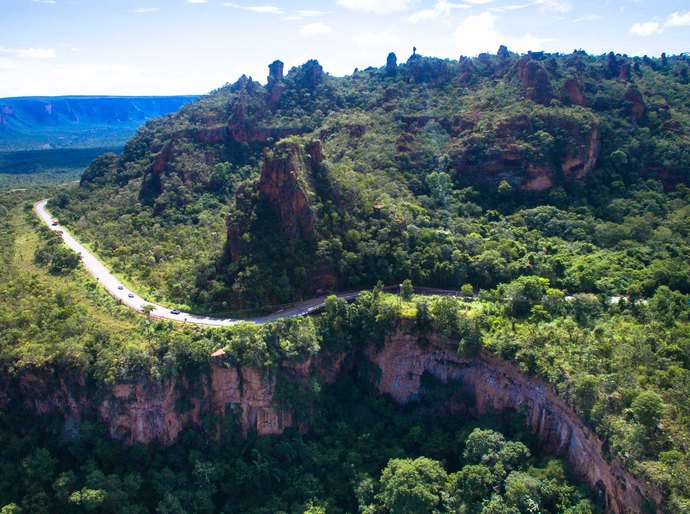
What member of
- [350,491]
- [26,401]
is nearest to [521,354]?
[350,491]

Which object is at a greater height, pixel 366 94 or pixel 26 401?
pixel 366 94

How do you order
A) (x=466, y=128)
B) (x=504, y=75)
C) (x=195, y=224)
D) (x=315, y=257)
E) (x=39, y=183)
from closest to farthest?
(x=315, y=257)
(x=195, y=224)
(x=466, y=128)
(x=504, y=75)
(x=39, y=183)

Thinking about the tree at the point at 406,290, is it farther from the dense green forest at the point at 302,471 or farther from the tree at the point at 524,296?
the dense green forest at the point at 302,471

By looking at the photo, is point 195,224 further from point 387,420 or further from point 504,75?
point 504,75

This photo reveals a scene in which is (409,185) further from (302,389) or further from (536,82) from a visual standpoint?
(302,389)

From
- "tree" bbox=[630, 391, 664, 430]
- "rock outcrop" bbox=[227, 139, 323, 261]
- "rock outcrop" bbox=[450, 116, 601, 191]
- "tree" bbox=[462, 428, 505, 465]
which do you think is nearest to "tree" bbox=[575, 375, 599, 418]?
"tree" bbox=[630, 391, 664, 430]

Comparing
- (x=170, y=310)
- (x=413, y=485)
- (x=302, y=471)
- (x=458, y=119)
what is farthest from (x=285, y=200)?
(x=458, y=119)
